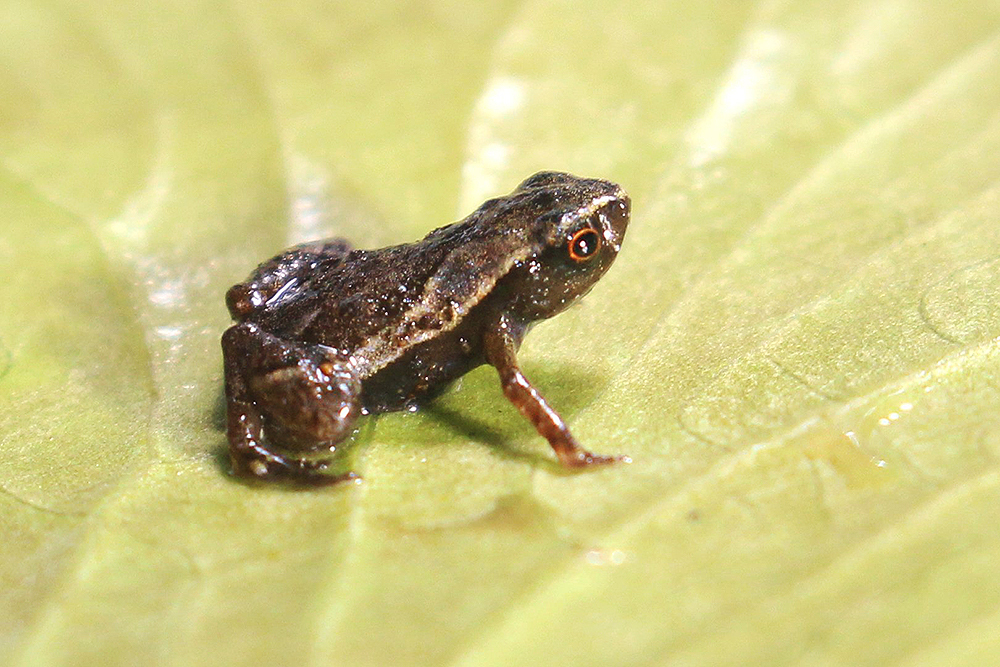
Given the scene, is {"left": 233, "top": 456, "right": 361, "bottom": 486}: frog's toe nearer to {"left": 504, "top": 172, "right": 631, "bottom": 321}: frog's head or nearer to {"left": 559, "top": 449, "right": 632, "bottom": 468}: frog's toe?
{"left": 559, "top": 449, "right": 632, "bottom": 468}: frog's toe

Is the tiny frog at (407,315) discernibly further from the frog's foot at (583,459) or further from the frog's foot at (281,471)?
the frog's foot at (583,459)

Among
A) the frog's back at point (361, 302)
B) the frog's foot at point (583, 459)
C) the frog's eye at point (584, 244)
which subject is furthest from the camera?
the frog's eye at point (584, 244)

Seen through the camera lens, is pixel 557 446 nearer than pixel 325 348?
Yes

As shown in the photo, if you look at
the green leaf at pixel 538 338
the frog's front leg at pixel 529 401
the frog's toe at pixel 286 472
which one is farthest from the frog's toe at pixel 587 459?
the frog's toe at pixel 286 472

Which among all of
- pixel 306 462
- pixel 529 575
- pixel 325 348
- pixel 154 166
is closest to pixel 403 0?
pixel 154 166

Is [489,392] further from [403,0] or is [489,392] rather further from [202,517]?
[403,0]

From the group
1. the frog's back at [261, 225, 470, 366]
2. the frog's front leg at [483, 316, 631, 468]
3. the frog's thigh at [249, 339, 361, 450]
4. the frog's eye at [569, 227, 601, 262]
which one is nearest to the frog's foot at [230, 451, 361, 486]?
the frog's thigh at [249, 339, 361, 450]

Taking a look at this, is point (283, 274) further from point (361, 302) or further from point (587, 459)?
point (587, 459)
